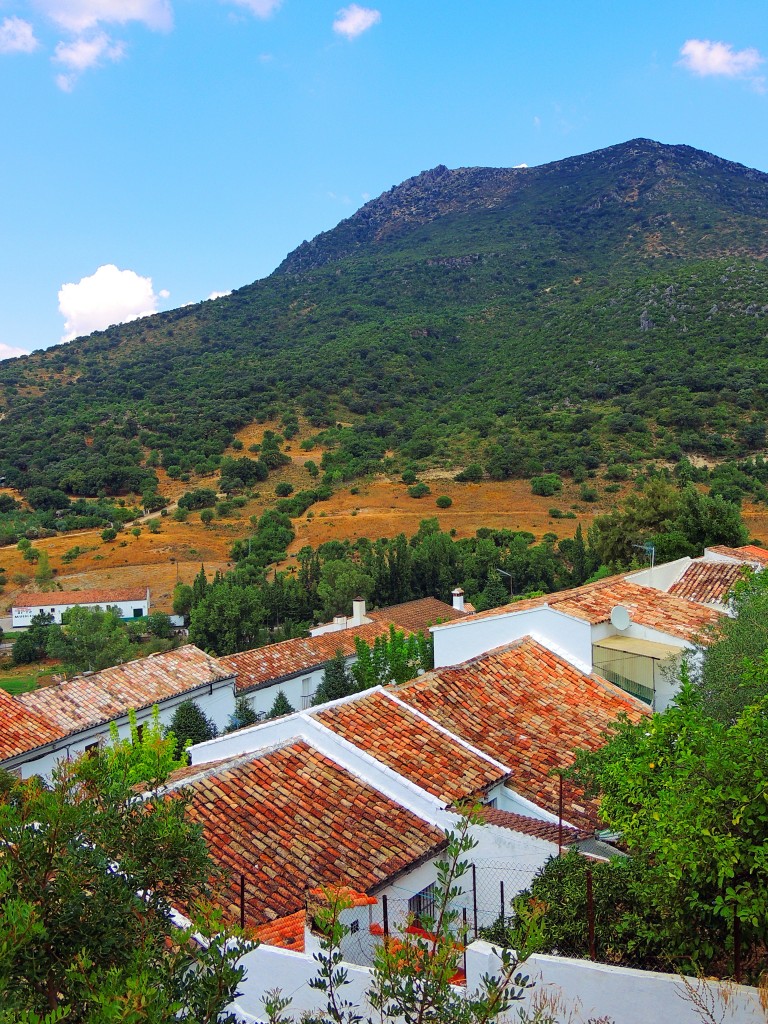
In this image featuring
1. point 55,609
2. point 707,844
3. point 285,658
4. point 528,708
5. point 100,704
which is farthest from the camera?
point 55,609

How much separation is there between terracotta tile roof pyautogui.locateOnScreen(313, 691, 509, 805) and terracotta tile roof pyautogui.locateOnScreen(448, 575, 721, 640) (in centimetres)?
432

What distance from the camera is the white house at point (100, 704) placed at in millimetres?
17453

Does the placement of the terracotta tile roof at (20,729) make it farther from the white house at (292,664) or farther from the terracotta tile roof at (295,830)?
the terracotta tile roof at (295,830)

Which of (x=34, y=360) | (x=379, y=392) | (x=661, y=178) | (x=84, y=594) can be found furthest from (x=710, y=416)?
(x=34, y=360)

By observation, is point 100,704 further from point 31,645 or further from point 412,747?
point 31,645

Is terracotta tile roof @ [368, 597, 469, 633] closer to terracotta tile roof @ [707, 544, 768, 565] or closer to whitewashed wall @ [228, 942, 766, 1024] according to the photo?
terracotta tile roof @ [707, 544, 768, 565]

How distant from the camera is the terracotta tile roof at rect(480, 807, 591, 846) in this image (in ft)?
25.3

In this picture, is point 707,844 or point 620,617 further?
point 620,617

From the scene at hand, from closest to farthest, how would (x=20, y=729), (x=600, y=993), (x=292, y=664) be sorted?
(x=600, y=993) → (x=20, y=729) → (x=292, y=664)

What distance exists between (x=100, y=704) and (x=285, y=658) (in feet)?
22.3

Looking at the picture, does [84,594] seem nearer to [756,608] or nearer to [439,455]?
[439,455]

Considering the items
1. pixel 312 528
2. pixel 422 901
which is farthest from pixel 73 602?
pixel 422 901

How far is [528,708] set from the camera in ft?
40.2

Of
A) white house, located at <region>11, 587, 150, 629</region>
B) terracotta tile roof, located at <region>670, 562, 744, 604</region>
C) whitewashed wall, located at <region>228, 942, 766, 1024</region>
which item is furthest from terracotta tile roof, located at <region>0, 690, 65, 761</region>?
white house, located at <region>11, 587, 150, 629</region>
